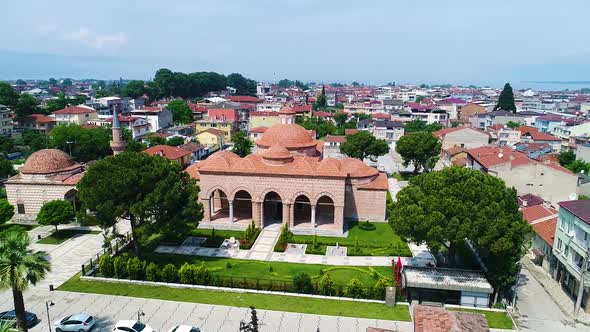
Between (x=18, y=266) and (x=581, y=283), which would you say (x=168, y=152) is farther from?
(x=581, y=283)

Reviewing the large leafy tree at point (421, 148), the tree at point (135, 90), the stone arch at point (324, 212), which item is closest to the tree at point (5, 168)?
the stone arch at point (324, 212)

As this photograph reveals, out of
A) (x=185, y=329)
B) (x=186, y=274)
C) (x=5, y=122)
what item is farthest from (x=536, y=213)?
(x=5, y=122)

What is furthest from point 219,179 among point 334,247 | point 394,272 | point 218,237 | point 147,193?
point 394,272

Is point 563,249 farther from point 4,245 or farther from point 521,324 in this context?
point 4,245

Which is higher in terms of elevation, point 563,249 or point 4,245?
point 4,245

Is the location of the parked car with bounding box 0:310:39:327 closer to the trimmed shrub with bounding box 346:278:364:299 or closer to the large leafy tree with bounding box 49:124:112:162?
the trimmed shrub with bounding box 346:278:364:299

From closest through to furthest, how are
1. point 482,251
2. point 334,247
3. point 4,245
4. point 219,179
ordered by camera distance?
point 4,245 < point 482,251 < point 334,247 < point 219,179
